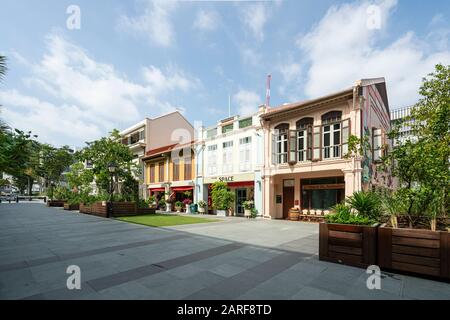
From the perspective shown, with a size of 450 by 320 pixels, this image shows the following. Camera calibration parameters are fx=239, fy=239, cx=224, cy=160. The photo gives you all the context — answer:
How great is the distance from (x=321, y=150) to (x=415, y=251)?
9.89 meters

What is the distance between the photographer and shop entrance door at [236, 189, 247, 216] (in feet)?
63.8

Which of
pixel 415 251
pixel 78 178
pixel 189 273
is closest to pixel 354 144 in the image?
pixel 415 251

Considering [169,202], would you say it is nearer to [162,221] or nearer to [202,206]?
[202,206]

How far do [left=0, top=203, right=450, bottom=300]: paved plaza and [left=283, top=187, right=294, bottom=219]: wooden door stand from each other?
866 cm

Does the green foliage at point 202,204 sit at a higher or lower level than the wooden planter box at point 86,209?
higher

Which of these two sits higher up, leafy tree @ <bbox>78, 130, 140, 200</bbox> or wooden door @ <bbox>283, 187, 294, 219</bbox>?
leafy tree @ <bbox>78, 130, 140, 200</bbox>

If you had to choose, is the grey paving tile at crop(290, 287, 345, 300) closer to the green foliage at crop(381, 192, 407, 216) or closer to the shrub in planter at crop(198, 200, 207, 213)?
the green foliage at crop(381, 192, 407, 216)

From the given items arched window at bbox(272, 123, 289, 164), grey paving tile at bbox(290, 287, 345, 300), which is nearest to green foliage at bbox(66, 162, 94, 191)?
arched window at bbox(272, 123, 289, 164)

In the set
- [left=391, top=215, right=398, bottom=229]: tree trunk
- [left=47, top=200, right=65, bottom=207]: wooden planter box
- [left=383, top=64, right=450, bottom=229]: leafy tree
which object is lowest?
[left=47, top=200, right=65, bottom=207]: wooden planter box

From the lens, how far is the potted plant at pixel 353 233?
539 cm

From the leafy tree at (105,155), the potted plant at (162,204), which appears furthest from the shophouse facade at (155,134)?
the leafy tree at (105,155)

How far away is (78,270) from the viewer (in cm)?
518

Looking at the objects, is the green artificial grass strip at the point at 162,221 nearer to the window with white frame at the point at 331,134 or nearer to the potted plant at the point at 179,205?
the potted plant at the point at 179,205

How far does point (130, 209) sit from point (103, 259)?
1234 cm
